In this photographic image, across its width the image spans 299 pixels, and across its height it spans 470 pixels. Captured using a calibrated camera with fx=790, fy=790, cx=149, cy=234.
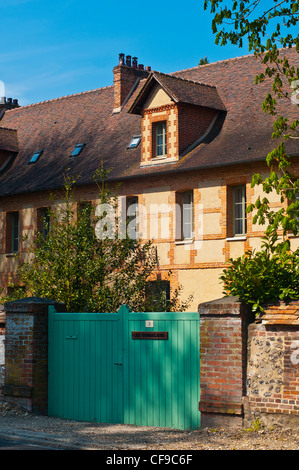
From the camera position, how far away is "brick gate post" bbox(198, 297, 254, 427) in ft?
36.4

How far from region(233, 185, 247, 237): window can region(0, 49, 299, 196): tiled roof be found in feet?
3.83

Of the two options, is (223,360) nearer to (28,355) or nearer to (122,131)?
(28,355)

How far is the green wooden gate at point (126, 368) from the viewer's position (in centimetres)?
1191

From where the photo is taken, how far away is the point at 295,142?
21.5 meters

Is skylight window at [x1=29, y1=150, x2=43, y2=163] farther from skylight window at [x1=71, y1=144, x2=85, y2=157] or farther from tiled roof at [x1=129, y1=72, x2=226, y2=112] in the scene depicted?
tiled roof at [x1=129, y1=72, x2=226, y2=112]

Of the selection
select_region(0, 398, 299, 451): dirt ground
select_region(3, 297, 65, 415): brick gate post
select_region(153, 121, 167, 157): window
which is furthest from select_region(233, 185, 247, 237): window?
select_region(0, 398, 299, 451): dirt ground

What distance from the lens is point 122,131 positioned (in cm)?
2827

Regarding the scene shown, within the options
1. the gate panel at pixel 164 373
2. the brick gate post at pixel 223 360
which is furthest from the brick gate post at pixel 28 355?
the brick gate post at pixel 223 360

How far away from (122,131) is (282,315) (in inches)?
722

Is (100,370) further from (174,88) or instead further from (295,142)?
(174,88)

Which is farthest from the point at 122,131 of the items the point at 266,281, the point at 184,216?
the point at 266,281

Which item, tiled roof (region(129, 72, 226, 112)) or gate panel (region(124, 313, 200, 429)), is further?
tiled roof (region(129, 72, 226, 112))

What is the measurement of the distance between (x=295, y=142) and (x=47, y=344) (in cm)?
1059

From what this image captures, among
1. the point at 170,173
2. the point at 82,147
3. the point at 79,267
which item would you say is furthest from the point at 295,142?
the point at 82,147
